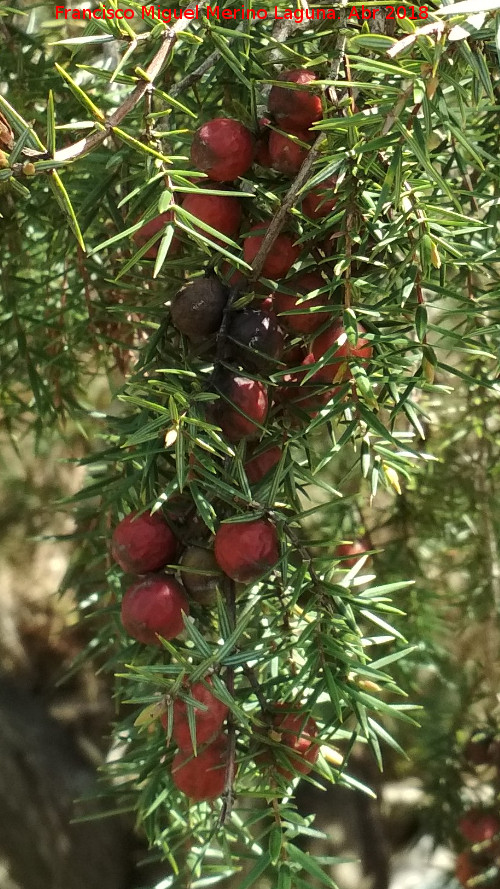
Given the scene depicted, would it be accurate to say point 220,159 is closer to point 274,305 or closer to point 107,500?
point 274,305

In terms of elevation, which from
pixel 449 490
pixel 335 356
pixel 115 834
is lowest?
pixel 115 834

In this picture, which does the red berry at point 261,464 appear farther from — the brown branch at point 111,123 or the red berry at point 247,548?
the brown branch at point 111,123

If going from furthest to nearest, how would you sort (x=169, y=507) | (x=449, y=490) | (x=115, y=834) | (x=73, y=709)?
(x=73, y=709) → (x=115, y=834) → (x=449, y=490) → (x=169, y=507)

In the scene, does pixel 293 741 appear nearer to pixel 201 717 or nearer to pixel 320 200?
pixel 201 717

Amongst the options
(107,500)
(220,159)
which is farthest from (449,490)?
(220,159)

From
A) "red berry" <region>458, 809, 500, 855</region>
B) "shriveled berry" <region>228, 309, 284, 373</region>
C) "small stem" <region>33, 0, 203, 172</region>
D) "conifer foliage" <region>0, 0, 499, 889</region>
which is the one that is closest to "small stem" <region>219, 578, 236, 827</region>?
"conifer foliage" <region>0, 0, 499, 889</region>

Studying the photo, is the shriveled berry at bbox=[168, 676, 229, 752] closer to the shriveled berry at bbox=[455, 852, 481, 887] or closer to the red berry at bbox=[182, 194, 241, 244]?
the red berry at bbox=[182, 194, 241, 244]

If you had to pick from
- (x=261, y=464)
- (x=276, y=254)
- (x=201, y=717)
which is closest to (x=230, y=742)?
(x=201, y=717)
